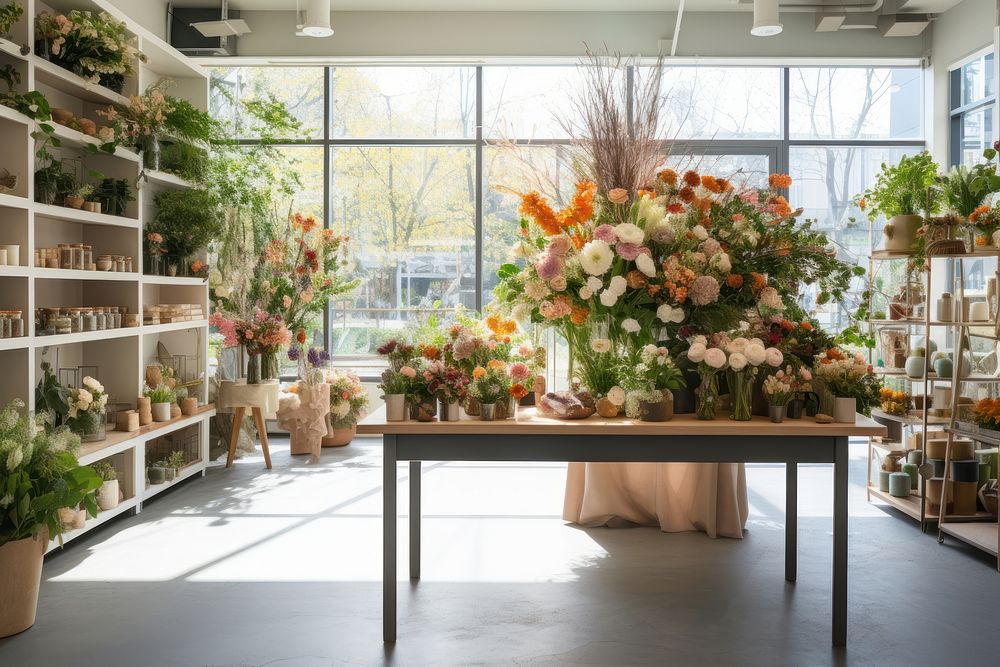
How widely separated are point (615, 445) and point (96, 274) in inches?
128

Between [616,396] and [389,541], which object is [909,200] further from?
[389,541]

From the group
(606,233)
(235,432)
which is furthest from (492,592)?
(235,432)

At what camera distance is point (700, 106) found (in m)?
7.60

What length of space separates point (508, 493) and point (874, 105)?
4971 mm

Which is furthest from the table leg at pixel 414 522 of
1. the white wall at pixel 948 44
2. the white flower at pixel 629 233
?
the white wall at pixel 948 44

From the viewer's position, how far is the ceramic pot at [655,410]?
318 cm

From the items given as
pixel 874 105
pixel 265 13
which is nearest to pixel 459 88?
pixel 265 13

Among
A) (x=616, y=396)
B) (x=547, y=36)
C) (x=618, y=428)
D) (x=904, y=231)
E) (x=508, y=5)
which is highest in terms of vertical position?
(x=508, y=5)

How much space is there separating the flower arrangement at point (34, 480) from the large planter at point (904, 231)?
437 cm

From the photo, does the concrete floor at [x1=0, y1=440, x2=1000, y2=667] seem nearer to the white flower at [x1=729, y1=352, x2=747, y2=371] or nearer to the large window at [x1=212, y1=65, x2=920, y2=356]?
the white flower at [x1=729, y1=352, x2=747, y2=371]

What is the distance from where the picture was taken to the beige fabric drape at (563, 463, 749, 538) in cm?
447

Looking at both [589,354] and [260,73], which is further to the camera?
[260,73]

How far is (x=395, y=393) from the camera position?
10.5 feet

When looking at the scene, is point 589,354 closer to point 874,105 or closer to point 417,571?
point 417,571
